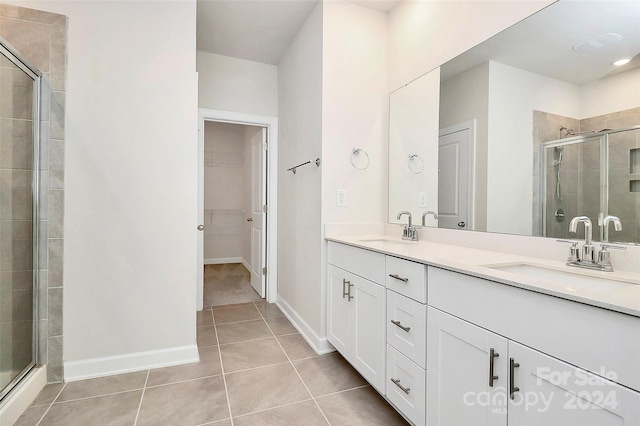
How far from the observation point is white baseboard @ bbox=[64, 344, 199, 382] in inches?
76.8

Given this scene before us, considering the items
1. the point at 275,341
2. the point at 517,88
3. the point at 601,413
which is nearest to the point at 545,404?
the point at 601,413

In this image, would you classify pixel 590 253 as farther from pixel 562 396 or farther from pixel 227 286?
pixel 227 286

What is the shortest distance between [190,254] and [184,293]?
0.91 feet

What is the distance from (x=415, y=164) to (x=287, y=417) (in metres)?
1.81

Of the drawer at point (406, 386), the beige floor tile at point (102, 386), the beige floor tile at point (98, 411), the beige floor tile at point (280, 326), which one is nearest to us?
the drawer at point (406, 386)

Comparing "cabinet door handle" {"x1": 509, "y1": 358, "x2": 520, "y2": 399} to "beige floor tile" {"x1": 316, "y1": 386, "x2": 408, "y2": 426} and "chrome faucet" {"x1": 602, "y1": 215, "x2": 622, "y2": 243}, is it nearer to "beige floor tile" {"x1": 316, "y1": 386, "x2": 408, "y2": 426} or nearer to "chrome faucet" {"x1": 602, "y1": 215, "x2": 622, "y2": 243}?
"chrome faucet" {"x1": 602, "y1": 215, "x2": 622, "y2": 243}

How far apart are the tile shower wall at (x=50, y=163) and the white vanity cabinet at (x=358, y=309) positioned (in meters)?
1.75

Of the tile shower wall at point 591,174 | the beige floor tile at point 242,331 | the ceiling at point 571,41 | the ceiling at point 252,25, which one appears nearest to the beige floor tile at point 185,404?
the beige floor tile at point 242,331

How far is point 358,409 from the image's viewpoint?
1659 mm

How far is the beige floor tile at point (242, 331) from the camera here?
254 cm

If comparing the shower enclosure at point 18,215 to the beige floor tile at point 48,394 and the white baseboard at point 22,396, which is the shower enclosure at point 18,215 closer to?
the white baseboard at point 22,396

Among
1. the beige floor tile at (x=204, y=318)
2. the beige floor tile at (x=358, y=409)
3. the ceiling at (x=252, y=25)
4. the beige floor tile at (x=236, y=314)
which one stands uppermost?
the ceiling at (x=252, y=25)

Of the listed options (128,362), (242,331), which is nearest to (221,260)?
(242,331)

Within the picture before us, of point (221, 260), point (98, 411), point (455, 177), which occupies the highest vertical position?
point (455, 177)
